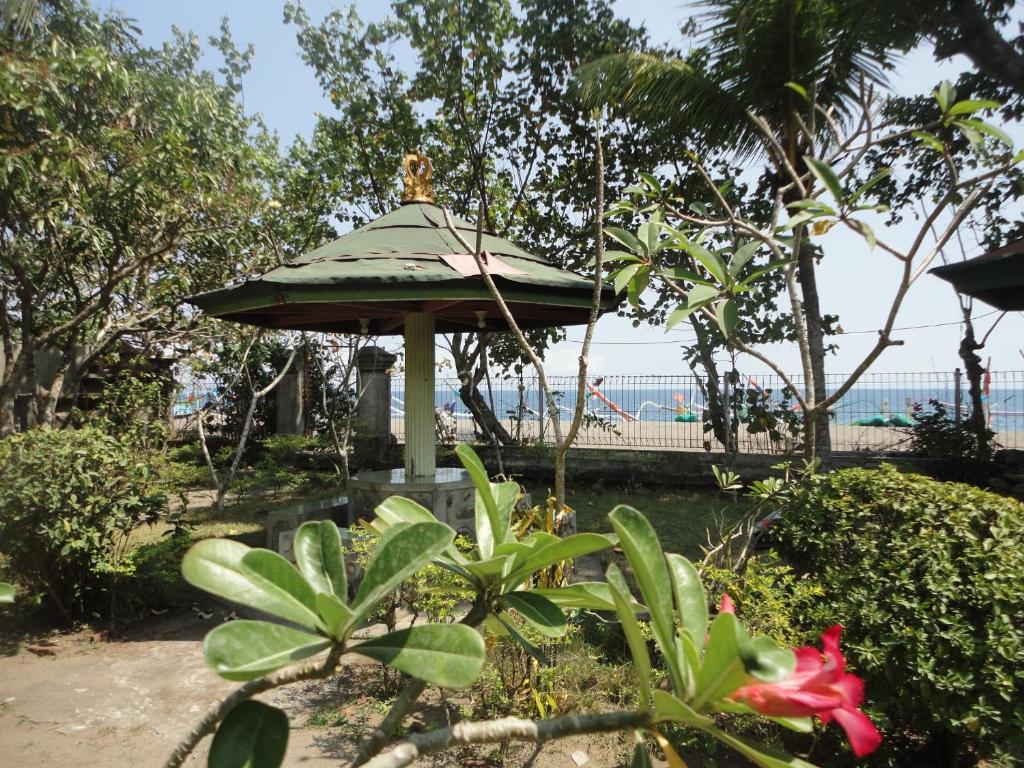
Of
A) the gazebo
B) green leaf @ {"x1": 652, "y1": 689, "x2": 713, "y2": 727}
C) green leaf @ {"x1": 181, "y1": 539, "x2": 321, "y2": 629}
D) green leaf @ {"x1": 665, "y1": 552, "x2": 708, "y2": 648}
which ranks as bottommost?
green leaf @ {"x1": 652, "y1": 689, "x2": 713, "y2": 727}

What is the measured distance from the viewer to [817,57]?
679 centimetres

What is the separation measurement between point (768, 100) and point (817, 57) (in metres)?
0.59

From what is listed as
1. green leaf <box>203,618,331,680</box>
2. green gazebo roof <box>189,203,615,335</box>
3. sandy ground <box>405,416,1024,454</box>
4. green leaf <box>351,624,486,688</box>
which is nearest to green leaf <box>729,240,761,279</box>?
green leaf <box>351,624,486,688</box>

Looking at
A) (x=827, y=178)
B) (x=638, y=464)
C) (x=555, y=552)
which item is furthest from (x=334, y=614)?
(x=638, y=464)

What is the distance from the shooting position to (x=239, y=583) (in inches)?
27.1

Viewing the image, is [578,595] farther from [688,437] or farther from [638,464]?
[688,437]

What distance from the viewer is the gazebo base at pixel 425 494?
205 inches

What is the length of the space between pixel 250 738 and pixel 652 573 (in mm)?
461

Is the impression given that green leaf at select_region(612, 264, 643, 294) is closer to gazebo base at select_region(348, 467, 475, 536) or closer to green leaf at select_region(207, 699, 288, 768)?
green leaf at select_region(207, 699, 288, 768)

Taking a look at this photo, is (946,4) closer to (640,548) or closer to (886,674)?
(886,674)

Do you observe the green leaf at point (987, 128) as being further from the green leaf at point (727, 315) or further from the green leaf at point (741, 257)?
the green leaf at point (727, 315)

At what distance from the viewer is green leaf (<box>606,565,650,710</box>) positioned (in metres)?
0.68

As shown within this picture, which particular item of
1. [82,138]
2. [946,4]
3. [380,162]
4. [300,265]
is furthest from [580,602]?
[380,162]

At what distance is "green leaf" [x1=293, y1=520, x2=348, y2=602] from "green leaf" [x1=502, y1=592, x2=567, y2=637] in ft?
0.73
